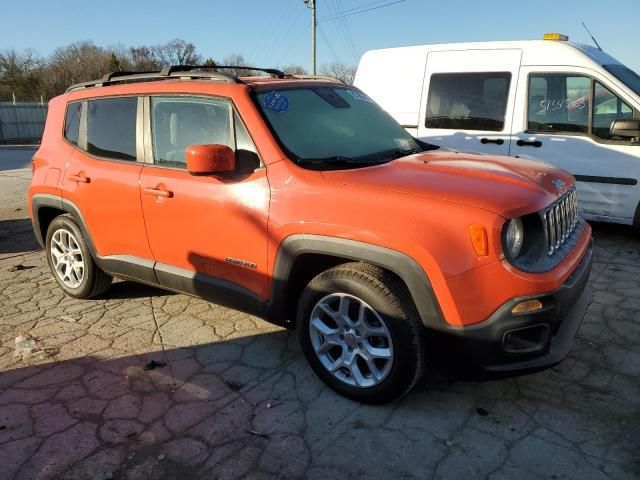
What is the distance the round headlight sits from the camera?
8.04 feet

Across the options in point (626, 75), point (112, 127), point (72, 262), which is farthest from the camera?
point (626, 75)

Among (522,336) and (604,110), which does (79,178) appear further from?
(604,110)

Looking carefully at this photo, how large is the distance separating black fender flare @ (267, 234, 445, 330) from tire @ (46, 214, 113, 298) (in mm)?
2120

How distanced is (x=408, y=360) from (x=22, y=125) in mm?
31903

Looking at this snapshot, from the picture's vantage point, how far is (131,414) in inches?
113

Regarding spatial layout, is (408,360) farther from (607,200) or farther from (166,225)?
(607,200)

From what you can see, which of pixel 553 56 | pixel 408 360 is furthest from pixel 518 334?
pixel 553 56

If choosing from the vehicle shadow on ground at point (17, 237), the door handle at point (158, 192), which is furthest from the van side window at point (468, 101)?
the vehicle shadow on ground at point (17, 237)

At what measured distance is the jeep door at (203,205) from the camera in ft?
10.0

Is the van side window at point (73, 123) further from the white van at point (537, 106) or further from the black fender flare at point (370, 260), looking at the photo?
the white van at point (537, 106)

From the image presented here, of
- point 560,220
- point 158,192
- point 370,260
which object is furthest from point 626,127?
point 158,192

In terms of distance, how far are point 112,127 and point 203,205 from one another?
50.7 inches

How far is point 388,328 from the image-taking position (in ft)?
8.63

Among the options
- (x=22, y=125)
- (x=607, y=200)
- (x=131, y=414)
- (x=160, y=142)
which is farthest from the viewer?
(x=22, y=125)
